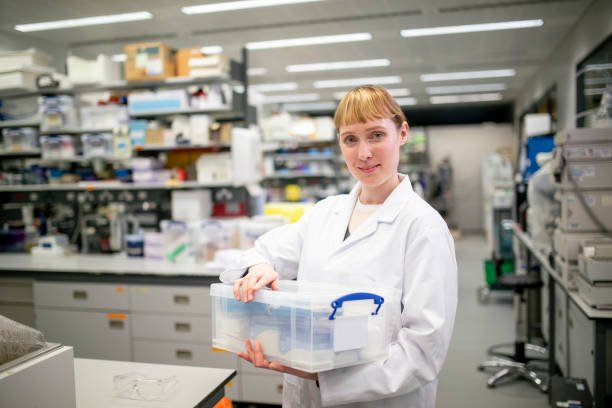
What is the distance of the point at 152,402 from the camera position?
149cm

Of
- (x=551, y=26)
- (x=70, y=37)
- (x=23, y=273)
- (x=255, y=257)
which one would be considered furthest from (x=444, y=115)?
(x=255, y=257)

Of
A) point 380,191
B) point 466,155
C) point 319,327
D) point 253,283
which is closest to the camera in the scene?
point 319,327

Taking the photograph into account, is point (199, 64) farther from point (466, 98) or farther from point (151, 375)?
point (466, 98)

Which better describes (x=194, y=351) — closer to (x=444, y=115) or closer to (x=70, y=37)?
(x=70, y=37)

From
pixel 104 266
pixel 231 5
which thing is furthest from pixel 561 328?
pixel 231 5

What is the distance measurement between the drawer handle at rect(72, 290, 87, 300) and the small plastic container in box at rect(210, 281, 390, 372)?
2.94 meters

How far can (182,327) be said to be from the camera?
3.49 metres

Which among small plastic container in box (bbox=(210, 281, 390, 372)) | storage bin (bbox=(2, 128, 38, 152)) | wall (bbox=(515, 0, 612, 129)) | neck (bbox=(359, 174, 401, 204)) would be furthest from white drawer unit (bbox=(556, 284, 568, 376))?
storage bin (bbox=(2, 128, 38, 152))

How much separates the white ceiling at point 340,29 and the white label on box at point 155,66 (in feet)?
3.82

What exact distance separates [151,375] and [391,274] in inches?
37.0

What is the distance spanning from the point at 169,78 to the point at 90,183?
1.26m

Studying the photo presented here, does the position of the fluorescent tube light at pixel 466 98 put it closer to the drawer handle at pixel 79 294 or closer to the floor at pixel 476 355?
the floor at pixel 476 355

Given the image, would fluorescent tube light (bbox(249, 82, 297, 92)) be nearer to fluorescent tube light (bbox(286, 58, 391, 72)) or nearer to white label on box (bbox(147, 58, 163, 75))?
fluorescent tube light (bbox(286, 58, 391, 72))

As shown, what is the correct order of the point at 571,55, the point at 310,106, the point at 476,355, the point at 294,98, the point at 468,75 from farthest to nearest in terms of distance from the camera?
the point at 310,106
the point at 294,98
the point at 468,75
the point at 571,55
the point at 476,355
